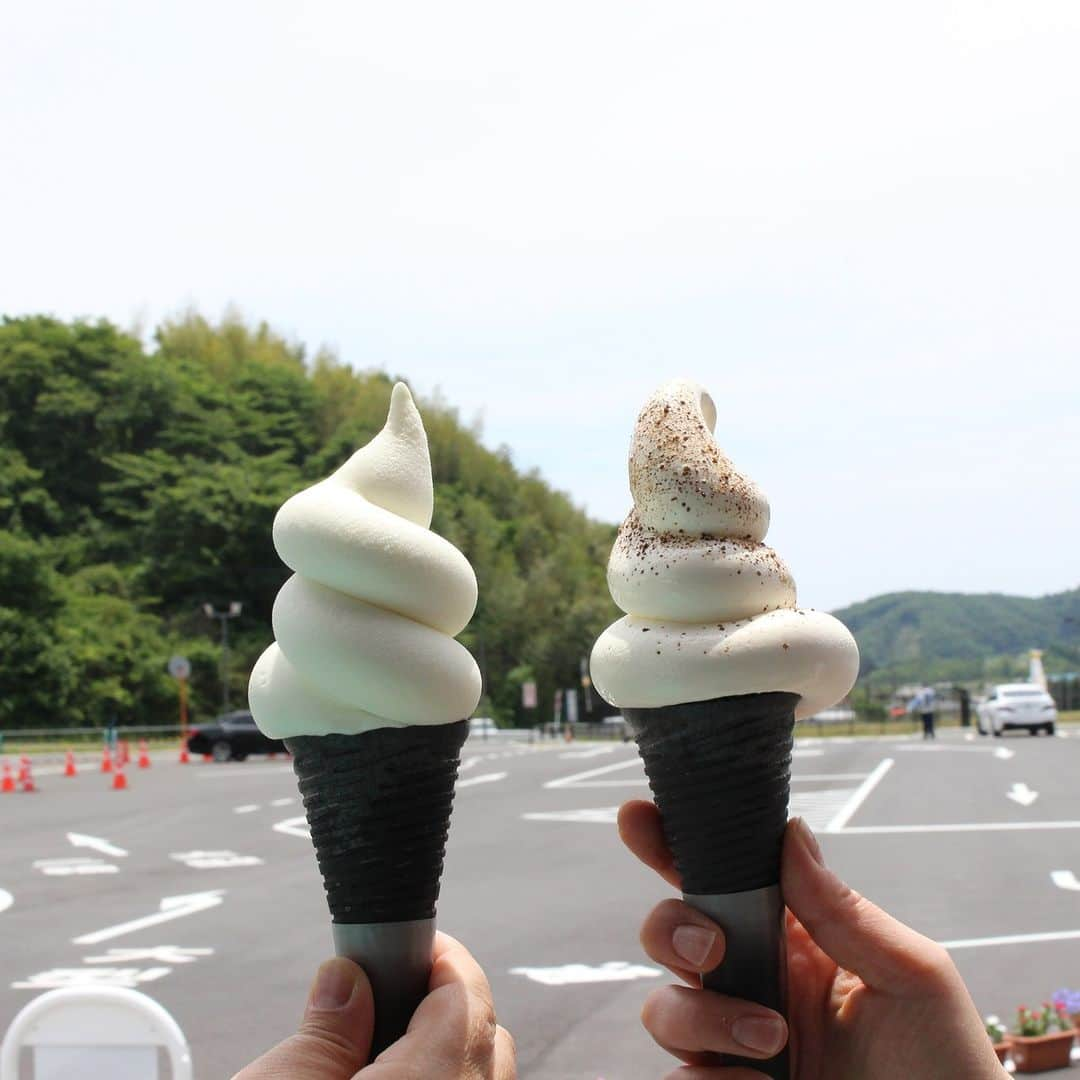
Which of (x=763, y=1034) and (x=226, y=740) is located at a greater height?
(x=763, y=1034)

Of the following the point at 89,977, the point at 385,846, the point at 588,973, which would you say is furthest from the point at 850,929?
the point at 89,977

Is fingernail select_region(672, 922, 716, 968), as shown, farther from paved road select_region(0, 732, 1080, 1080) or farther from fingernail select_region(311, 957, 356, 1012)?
paved road select_region(0, 732, 1080, 1080)

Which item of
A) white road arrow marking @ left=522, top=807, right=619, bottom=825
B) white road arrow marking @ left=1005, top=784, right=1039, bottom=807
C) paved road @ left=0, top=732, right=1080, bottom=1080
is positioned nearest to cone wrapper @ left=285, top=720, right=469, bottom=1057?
paved road @ left=0, top=732, right=1080, bottom=1080

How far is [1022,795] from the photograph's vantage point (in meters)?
16.9

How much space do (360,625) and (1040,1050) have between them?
16.0 feet

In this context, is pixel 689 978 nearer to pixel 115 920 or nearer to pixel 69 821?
pixel 115 920

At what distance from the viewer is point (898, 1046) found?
2225mm

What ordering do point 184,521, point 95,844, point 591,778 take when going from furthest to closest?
point 184,521 → point 591,778 → point 95,844

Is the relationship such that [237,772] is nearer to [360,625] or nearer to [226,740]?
[226,740]

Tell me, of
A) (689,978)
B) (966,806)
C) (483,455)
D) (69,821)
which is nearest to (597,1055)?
(689,978)

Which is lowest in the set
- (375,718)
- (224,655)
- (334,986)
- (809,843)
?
(334,986)

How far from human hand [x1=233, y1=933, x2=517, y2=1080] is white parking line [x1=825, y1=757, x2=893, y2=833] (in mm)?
→ 11986

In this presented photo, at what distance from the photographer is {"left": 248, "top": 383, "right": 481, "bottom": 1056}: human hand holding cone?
211 cm

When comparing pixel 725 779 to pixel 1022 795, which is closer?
pixel 725 779
